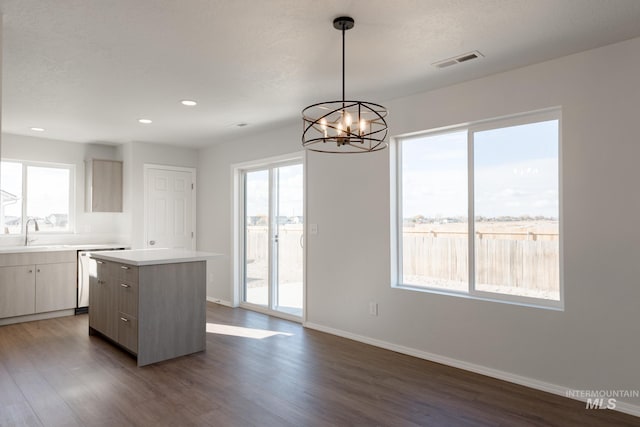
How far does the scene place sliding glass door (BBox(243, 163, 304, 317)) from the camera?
5078 mm

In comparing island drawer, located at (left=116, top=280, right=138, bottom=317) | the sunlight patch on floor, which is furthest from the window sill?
island drawer, located at (left=116, top=280, right=138, bottom=317)

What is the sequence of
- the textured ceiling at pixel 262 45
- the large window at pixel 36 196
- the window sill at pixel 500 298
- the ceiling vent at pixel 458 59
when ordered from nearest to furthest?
the textured ceiling at pixel 262 45, the ceiling vent at pixel 458 59, the window sill at pixel 500 298, the large window at pixel 36 196

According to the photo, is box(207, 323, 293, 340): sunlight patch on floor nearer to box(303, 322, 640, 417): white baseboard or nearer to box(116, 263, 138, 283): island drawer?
box(303, 322, 640, 417): white baseboard

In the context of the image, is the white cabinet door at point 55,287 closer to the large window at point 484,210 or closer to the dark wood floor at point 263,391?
the dark wood floor at point 263,391

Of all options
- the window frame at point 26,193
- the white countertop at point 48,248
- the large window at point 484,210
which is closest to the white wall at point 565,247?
the large window at point 484,210

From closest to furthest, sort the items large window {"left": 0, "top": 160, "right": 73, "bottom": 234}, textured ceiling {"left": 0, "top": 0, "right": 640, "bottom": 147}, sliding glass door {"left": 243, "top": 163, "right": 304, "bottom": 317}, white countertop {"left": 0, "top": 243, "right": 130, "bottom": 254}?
textured ceiling {"left": 0, "top": 0, "right": 640, "bottom": 147}, white countertop {"left": 0, "top": 243, "right": 130, "bottom": 254}, sliding glass door {"left": 243, "top": 163, "right": 304, "bottom": 317}, large window {"left": 0, "top": 160, "right": 73, "bottom": 234}

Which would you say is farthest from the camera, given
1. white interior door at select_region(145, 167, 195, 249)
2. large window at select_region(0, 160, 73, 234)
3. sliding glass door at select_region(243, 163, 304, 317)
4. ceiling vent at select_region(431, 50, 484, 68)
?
white interior door at select_region(145, 167, 195, 249)

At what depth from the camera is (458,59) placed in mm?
2965

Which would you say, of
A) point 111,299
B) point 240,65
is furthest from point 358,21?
point 111,299

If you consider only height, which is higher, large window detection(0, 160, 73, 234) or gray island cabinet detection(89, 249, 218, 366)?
large window detection(0, 160, 73, 234)

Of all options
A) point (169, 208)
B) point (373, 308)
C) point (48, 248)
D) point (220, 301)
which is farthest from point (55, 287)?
point (373, 308)

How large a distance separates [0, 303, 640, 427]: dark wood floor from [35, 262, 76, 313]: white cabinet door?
3.60 ft

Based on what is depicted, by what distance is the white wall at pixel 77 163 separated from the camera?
18.0 feet

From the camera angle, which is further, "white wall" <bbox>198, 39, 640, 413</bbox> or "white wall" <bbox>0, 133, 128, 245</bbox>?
"white wall" <bbox>0, 133, 128, 245</bbox>
